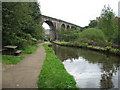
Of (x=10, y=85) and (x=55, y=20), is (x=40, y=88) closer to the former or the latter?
(x=10, y=85)

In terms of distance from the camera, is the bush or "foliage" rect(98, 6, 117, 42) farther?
the bush

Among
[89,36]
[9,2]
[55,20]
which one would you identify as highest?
[55,20]

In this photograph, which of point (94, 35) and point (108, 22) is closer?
point (108, 22)

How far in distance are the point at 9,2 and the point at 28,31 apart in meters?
11.7

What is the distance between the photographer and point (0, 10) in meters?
9.07

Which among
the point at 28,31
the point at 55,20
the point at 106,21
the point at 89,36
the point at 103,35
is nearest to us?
the point at 28,31

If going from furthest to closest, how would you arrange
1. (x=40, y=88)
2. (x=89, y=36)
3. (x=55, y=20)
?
(x=55, y=20)
(x=89, y=36)
(x=40, y=88)

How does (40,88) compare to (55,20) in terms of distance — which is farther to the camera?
(55,20)

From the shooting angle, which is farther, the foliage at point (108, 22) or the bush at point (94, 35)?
the bush at point (94, 35)

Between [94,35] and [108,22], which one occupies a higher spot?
[108,22]

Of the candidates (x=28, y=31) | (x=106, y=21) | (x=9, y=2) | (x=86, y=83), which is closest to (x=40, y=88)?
(x=86, y=83)

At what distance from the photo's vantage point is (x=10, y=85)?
4641 millimetres

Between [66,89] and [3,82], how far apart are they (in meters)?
2.38

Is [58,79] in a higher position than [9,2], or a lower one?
lower
